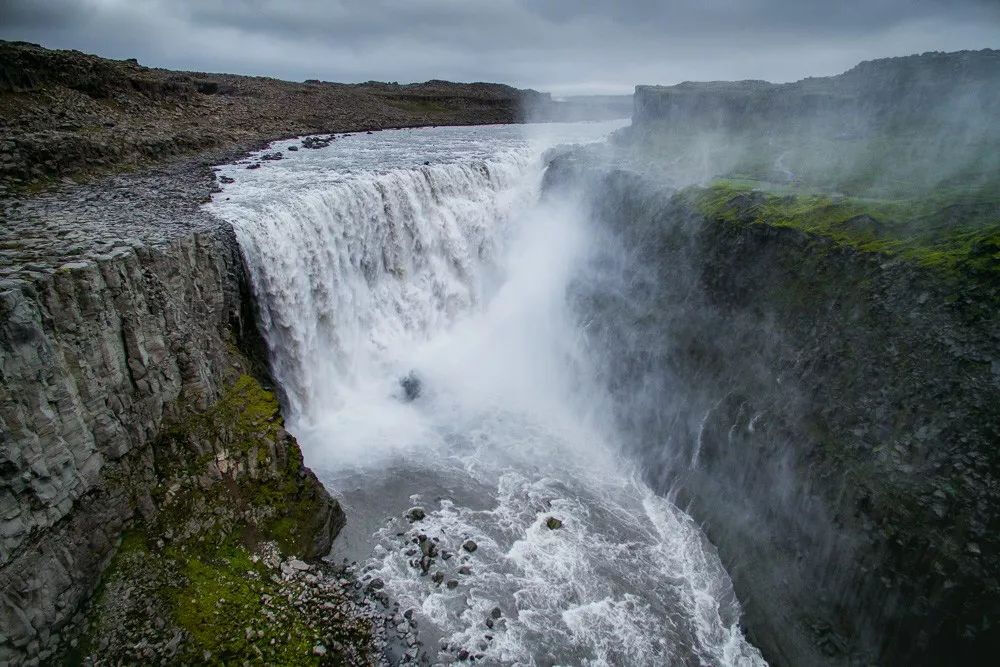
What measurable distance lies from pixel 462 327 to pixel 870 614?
21302 millimetres

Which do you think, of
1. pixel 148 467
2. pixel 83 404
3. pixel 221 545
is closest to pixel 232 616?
pixel 221 545

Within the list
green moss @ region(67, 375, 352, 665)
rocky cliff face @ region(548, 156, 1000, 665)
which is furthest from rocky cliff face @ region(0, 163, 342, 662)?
rocky cliff face @ region(548, 156, 1000, 665)

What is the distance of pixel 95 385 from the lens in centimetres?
1167

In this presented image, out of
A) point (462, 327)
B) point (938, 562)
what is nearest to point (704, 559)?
point (938, 562)

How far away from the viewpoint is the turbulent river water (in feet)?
46.3

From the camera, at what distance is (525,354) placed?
1082 inches

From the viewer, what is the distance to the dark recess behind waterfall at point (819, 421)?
10.7 m

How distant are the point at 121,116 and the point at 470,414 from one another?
32931mm

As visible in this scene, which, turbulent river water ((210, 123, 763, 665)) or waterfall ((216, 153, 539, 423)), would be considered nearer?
turbulent river water ((210, 123, 763, 665))

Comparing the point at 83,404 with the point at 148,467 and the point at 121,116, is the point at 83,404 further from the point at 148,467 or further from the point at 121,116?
the point at 121,116

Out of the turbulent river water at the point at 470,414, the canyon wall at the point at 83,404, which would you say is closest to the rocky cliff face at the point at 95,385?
the canyon wall at the point at 83,404

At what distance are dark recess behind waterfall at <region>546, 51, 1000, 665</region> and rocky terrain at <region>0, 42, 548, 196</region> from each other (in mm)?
25242

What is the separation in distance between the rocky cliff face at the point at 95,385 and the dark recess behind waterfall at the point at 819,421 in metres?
12.1

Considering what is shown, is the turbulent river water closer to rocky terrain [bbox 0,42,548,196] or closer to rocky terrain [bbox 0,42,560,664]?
rocky terrain [bbox 0,42,560,664]
